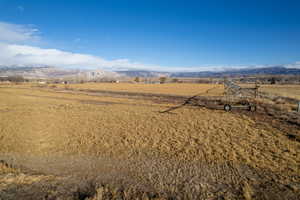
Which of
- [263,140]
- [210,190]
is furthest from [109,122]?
[263,140]

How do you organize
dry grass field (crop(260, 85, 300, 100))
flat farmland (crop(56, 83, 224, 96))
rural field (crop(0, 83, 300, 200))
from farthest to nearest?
1. flat farmland (crop(56, 83, 224, 96))
2. dry grass field (crop(260, 85, 300, 100))
3. rural field (crop(0, 83, 300, 200))

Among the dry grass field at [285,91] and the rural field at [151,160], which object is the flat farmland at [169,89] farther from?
the rural field at [151,160]

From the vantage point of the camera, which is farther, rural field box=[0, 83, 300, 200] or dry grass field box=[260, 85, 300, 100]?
dry grass field box=[260, 85, 300, 100]

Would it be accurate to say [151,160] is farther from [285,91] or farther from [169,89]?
[285,91]

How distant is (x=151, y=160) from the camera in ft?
24.3

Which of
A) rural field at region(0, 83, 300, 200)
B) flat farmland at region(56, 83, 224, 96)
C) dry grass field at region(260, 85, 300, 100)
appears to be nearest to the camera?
rural field at region(0, 83, 300, 200)

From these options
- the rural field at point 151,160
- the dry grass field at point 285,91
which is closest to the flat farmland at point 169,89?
the dry grass field at point 285,91

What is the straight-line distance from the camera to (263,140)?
29.5ft

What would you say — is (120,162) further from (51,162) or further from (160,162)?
(51,162)

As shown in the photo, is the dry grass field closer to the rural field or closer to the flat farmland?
the flat farmland

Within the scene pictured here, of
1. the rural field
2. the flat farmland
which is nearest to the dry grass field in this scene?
the flat farmland

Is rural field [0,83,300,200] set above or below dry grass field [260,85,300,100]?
below

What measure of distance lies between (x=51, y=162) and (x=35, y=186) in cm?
198

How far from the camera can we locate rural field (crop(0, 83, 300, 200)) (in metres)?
5.24
